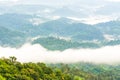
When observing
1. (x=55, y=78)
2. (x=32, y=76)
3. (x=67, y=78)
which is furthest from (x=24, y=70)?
(x=67, y=78)

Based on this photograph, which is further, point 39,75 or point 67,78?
point 67,78

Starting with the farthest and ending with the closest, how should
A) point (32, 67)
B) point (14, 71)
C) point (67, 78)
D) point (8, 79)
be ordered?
1. point (67, 78)
2. point (32, 67)
3. point (14, 71)
4. point (8, 79)

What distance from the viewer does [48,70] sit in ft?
385

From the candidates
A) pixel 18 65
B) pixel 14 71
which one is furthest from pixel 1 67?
pixel 18 65

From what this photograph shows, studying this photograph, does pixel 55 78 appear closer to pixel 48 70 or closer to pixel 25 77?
pixel 48 70

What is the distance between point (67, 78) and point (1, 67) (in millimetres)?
26305

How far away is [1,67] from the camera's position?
10188 centimetres

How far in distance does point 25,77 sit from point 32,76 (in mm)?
6142

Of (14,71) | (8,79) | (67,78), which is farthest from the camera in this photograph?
(67,78)

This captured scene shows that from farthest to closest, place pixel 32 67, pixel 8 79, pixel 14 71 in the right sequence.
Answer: pixel 32 67 → pixel 14 71 → pixel 8 79

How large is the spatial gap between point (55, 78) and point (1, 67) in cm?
1727

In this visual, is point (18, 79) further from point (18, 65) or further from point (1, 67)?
point (18, 65)

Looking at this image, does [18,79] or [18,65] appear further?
[18,65]

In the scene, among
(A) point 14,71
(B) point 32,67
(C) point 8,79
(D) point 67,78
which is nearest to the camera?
(C) point 8,79
